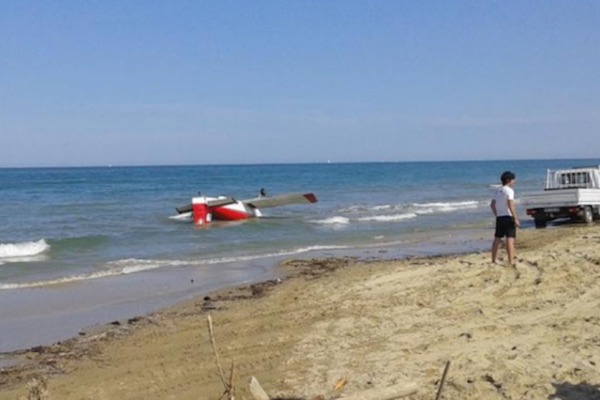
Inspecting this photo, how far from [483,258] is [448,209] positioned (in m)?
21.3

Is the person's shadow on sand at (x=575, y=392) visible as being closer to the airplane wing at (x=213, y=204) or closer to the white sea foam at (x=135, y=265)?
the white sea foam at (x=135, y=265)

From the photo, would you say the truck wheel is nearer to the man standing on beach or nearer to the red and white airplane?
the man standing on beach

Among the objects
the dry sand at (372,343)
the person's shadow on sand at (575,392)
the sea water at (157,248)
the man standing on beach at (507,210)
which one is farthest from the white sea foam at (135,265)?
the person's shadow on sand at (575,392)

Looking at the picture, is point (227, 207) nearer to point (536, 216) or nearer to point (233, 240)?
point (233, 240)

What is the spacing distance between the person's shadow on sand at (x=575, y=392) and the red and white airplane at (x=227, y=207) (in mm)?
22798

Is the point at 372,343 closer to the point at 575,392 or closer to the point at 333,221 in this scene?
the point at 575,392

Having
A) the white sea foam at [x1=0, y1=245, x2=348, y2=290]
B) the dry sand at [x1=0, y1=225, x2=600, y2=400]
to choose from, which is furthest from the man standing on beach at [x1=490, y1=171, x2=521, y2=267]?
the white sea foam at [x1=0, y1=245, x2=348, y2=290]

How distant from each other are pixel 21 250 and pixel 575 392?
17.0 m

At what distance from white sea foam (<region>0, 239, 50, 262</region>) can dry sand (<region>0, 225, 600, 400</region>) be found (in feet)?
29.9

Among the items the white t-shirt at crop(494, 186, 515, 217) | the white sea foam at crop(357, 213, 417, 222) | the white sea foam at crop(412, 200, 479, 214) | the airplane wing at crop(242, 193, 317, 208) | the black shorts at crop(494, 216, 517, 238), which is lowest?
the white sea foam at crop(412, 200, 479, 214)

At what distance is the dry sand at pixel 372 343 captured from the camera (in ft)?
21.2

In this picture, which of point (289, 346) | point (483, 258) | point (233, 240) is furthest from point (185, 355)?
point (233, 240)

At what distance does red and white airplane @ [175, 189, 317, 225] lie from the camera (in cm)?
2839

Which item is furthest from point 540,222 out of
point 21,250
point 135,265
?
point 21,250
